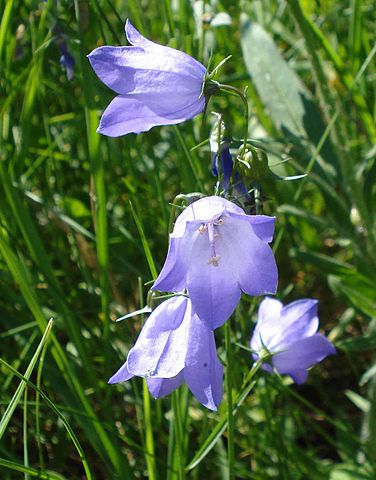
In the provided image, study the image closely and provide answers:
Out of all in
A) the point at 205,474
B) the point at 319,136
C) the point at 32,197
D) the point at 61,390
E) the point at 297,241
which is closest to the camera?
the point at 61,390

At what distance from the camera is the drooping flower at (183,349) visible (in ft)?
4.49

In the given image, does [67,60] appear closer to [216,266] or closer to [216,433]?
[216,266]

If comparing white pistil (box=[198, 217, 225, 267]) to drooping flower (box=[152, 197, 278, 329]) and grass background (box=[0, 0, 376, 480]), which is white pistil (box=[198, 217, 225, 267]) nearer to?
drooping flower (box=[152, 197, 278, 329])

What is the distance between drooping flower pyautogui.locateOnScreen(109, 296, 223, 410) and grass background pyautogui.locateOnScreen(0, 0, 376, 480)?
0.43ft

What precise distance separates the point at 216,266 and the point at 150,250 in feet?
Answer: 3.33

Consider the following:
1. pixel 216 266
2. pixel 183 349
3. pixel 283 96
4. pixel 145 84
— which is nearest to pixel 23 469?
pixel 183 349

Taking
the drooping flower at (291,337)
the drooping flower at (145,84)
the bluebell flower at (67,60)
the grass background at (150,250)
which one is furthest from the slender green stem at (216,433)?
the bluebell flower at (67,60)

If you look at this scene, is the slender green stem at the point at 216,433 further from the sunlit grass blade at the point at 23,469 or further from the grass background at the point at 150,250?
the sunlit grass blade at the point at 23,469

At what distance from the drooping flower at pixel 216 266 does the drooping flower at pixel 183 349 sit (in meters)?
0.10

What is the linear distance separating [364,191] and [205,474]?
105 cm

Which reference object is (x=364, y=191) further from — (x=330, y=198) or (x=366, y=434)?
(x=366, y=434)

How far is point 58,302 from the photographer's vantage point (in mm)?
1789

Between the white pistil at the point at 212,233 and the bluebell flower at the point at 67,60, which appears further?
the bluebell flower at the point at 67,60

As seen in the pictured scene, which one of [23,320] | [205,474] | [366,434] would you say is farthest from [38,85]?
[366,434]
